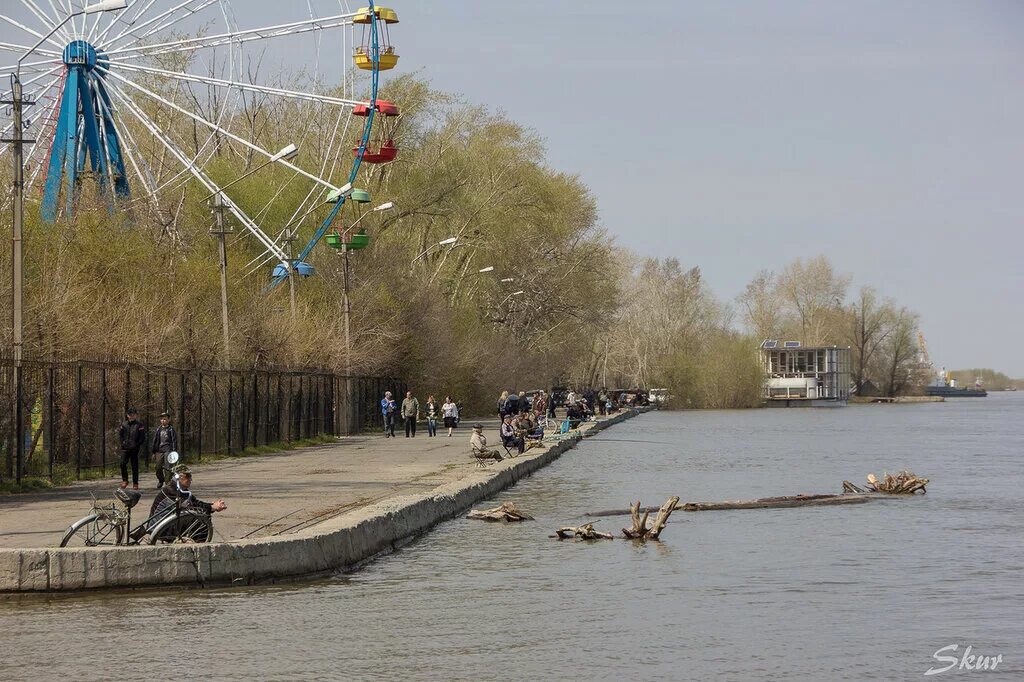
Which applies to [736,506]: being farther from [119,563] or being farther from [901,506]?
[119,563]

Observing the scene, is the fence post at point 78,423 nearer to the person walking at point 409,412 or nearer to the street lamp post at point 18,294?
the street lamp post at point 18,294

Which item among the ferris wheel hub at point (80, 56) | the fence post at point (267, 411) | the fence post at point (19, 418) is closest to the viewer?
the fence post at point (19, 418)

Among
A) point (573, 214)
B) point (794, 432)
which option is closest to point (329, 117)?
point (573, 214)

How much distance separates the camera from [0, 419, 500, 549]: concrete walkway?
20.2m

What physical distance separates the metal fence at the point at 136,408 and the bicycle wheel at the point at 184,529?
1031 centimetres

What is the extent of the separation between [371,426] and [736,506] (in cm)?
3378

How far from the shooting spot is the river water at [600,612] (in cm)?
1334

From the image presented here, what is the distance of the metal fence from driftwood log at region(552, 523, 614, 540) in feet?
32.5

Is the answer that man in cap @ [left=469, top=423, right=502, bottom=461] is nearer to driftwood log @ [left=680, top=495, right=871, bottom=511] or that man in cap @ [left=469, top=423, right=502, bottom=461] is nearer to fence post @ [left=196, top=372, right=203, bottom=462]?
fence post @ [left=196, top=372, right=203, bottom=462]

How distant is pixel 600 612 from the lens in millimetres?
16375

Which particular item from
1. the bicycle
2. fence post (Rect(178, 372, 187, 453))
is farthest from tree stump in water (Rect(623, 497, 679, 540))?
fence post (Rect(178, 372, 187, 453))

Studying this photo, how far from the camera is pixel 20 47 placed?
44500mm

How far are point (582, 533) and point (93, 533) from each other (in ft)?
28.0

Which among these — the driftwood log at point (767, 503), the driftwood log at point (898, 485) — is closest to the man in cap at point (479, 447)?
the driftwood log at point (767, 503)
